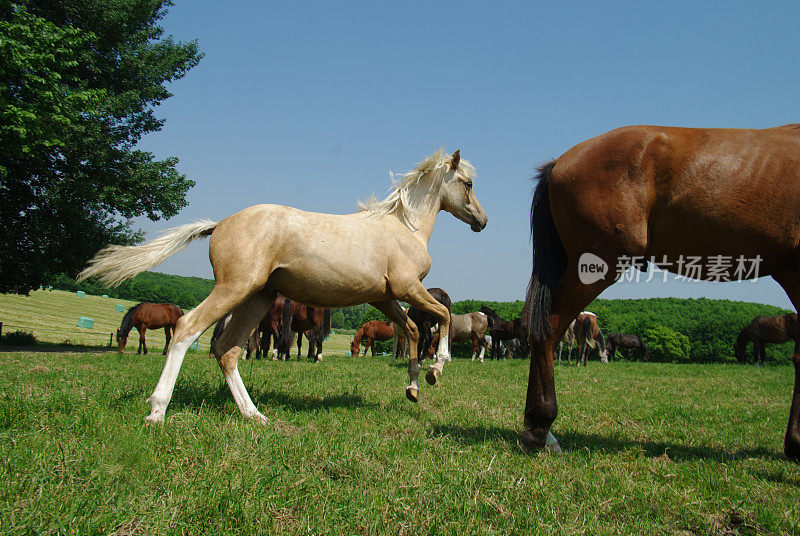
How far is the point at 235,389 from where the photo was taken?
4.05 m

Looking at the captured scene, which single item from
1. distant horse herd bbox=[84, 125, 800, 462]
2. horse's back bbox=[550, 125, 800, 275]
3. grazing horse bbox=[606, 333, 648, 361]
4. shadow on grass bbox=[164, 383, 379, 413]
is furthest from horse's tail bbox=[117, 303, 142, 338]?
grazing horse bbox=[606, 333, 648, 361]

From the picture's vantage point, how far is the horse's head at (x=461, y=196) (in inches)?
220

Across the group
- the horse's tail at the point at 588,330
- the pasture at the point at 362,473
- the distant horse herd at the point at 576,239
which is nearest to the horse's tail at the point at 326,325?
the horse's tail at the point at 588,330

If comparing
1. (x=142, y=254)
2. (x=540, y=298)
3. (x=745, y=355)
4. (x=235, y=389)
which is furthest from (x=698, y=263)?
(x=745, y=355)

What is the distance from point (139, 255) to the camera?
4184 mm

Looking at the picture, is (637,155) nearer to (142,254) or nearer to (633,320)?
(142,254)

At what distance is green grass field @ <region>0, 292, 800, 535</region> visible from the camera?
184cm

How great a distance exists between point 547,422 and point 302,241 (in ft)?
8.27

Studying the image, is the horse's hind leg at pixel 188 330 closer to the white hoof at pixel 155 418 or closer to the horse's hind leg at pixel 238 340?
the white hoof at pixel 155 418

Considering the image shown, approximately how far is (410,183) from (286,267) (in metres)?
2.06

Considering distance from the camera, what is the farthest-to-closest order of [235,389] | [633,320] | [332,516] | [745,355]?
[633,320] → [745,355] → [235,389] → [332,516]

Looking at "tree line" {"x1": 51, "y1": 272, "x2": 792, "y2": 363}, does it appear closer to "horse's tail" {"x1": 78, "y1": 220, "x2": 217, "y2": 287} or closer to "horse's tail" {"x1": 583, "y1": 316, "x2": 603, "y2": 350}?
"horse's tail" {"x1": 583, "y1": 316, "x2": 603, "y2": 350}

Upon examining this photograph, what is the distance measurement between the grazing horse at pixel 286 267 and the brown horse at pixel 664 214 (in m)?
1.43

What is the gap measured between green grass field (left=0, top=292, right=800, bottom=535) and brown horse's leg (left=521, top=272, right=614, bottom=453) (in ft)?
0.63
